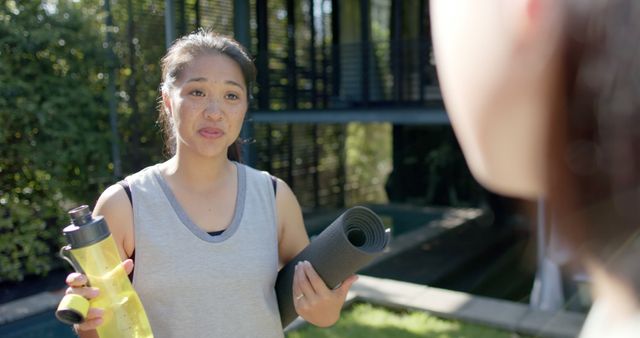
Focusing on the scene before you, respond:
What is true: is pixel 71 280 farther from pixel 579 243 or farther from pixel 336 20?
pixel 336 20

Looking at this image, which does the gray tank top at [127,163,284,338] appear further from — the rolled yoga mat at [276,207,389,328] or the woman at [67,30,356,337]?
the rolled yoga mat at [276,207,389,328]

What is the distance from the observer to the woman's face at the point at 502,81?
0.47m

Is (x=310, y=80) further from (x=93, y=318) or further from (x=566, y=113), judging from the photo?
(x=566, y=113)

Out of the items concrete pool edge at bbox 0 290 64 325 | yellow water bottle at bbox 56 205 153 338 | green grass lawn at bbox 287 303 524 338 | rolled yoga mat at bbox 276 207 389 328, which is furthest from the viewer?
concrete pool edge at bbox 0 290 64 325

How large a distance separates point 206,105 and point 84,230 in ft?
1.88

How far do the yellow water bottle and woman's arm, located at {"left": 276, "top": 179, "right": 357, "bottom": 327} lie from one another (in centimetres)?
41

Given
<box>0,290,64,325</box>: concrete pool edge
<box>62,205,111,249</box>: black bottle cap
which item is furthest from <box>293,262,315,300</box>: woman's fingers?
<box>0,290,64,325</box>: concrete pool edge

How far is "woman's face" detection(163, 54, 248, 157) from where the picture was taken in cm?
166

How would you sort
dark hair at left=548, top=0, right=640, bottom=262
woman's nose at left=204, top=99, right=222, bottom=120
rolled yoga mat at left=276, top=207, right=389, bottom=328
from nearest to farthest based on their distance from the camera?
dark hair at left=548, top=0, right=640, bottom=262 → rolled yoga mat at left=276, top=207, right=389, bottom=328 → woman's nose at left=204, top=99, right=222, bottom=120

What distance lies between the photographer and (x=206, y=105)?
167cm

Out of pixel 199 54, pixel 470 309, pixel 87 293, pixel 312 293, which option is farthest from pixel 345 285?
pixel 470 309

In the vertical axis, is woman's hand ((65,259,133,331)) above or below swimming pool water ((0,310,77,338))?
above

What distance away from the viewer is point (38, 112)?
599 centimetres

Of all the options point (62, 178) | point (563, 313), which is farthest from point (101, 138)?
point (563, 313)
